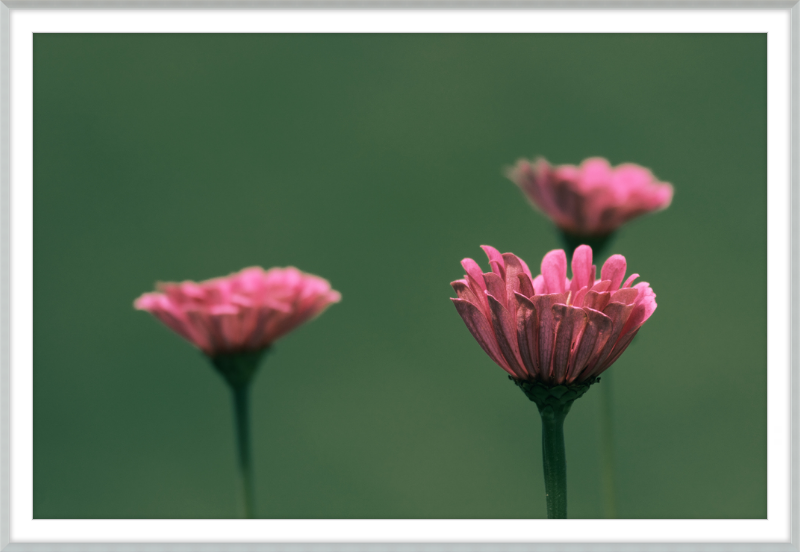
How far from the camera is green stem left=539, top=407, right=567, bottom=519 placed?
40 cm

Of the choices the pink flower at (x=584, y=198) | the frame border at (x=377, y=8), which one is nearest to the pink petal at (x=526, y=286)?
the frame border at (x=377, y=8)

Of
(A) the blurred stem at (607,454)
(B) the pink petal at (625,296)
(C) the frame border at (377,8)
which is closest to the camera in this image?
(B) the pink petal at (625,296)

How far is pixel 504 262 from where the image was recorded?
40 cm

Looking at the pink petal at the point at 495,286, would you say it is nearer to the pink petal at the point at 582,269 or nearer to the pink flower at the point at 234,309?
the pink petal at the point at 582,269

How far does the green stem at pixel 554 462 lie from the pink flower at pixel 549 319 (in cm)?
2

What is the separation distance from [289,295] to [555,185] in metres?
0.31

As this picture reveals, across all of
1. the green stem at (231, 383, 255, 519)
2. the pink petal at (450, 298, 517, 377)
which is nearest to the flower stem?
the green stem at (231, 383, 255, 519)

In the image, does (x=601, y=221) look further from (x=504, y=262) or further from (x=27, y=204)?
(x=27, y=204)

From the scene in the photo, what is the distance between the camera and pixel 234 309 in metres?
0.58

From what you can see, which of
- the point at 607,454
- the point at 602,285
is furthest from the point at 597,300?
the point at 607,454

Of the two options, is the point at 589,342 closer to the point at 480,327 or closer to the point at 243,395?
the point at 480,327

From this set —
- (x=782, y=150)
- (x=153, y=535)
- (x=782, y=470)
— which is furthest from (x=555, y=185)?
(x=153, y=535)

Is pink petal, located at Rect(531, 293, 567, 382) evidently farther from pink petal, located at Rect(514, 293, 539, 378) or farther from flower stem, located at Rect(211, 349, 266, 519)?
flower stem, located at Rect(211, 349, 266, 519)

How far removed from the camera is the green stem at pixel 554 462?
395 mm
